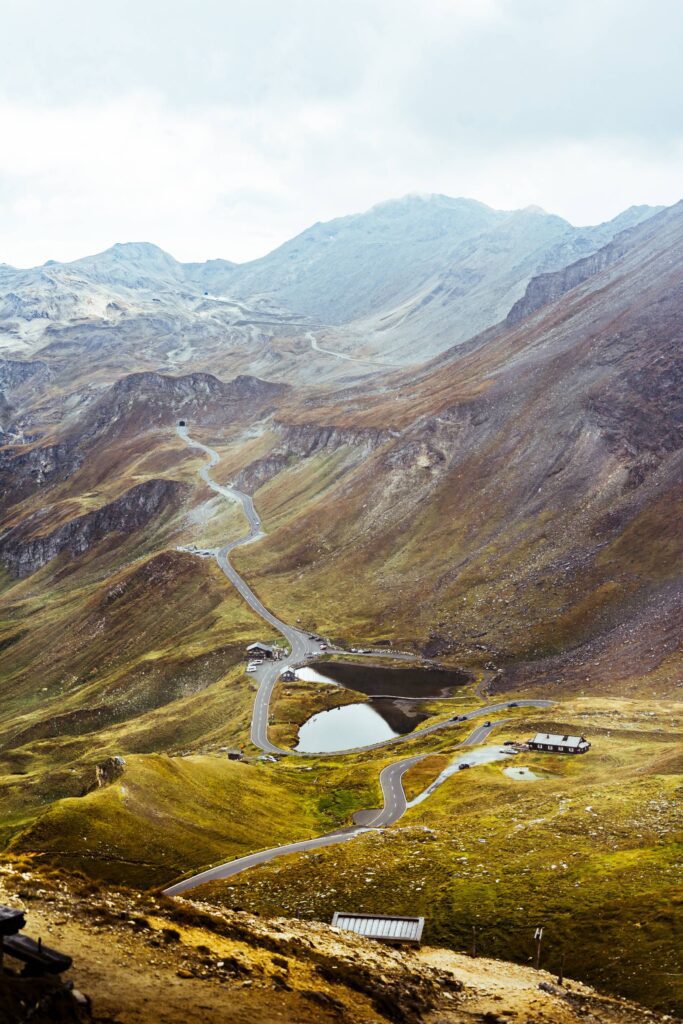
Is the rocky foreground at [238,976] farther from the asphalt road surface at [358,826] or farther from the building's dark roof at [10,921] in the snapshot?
the asphalt road surface at [358,826]

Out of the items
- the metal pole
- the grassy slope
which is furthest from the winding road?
the metal pole

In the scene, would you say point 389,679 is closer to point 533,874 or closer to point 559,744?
point 559,744

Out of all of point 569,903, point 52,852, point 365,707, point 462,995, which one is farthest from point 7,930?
point 365,707

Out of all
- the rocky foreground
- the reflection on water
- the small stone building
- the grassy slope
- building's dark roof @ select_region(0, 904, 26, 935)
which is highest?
building's dark roof @ select_region(0, 904, 26, 935)

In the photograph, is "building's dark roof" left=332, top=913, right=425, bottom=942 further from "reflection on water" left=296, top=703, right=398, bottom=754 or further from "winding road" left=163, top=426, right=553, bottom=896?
"reflection on water" left=296, top=703, right=398, bottom=754

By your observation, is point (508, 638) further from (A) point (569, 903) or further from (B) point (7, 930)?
(B) point (7, 930)

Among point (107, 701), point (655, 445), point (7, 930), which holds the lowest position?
point (107, 701)
